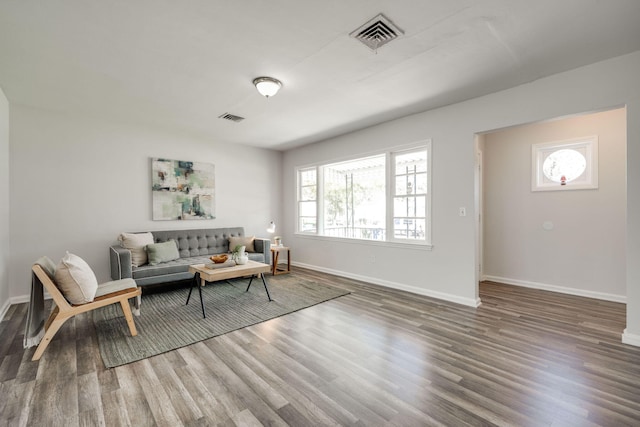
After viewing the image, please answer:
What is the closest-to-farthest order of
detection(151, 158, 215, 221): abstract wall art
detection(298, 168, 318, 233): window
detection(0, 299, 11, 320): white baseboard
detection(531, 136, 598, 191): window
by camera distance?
1. detection(0, 299, 11, 320): white baseboard
2. detection(531, 136, 598, 191): window
3. detection(151, 158, 215, 221): abstract wall art
4. detection(298, 168, 318, 233): window

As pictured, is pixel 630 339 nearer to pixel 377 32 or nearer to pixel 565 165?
pixel 565 165

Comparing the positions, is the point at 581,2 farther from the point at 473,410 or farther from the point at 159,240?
the point at 159,240

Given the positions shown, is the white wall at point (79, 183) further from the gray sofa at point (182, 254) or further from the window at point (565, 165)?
the window at point (565, 165)

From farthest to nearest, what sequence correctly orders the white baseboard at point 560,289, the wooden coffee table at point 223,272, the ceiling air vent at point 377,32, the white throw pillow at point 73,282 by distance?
the white baseboard at point 560,289 → the wooden coffee table at point 223,272 → the white throw pillow at point 73,282 → the ceiling air vent at point 377,32

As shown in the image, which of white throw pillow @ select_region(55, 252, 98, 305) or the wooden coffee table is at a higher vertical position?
white throw pillow @ select_region(55, 252, 98, 305)

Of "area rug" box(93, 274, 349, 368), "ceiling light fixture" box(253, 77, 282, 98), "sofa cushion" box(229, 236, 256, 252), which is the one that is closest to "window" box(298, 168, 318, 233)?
"sofa cushion" box(229, 236, 256, 252)

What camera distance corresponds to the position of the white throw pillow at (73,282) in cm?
246

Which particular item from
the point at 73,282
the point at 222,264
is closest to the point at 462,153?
the point at 222,264

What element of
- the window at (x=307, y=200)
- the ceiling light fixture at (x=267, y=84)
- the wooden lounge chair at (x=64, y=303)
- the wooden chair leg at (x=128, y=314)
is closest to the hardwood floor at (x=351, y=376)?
the wooden lounge chair at (x=64, y=303)

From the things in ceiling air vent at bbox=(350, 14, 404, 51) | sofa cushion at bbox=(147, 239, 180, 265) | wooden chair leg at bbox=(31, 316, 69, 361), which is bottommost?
wooden chair leg at bbox=(31, 316, 69, 361)

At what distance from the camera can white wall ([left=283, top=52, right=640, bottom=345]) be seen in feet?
8.43

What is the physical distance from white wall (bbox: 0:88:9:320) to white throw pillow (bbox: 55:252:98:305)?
64.4 inches

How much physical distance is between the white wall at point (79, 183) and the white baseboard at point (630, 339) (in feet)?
18.9

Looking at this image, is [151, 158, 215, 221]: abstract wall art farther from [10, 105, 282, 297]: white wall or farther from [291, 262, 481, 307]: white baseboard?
[291, 262, 481, 307]: white baseboard
